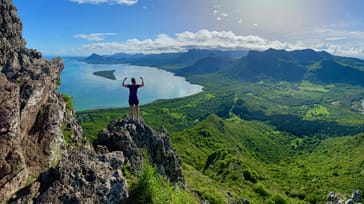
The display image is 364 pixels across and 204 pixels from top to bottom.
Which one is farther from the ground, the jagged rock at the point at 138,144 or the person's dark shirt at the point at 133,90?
the person's dark shirt at the point at 133,90

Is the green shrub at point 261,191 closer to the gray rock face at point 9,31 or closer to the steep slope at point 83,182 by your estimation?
the steep slope at point 83,182

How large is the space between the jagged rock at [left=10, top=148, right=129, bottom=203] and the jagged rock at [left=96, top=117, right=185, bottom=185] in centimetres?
585

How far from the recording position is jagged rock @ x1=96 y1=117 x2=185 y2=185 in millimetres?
25703

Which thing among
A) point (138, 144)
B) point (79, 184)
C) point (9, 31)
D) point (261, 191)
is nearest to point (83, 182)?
point (79, 184)

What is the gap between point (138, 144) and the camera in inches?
1179

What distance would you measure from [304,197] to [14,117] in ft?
346

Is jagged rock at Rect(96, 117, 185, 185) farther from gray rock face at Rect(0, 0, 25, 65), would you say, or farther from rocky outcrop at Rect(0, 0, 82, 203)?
gray rock face at Rect(0, 0, 25, 65)

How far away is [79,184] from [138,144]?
14.8 m

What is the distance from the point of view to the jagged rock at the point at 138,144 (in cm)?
2570

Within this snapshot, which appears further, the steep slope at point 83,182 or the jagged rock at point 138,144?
the jagged rock at point 138,144

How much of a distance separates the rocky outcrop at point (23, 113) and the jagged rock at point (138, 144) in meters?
2.98

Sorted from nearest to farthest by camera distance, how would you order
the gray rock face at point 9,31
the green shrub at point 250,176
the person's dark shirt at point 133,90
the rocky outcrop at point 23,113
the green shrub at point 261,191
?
the rocky outcrop at point 23,113
the gray rock face at point 9,31
the person's dark shirt at point 133,90
the green shrub at point 261,191
the green shrub at point 250,176

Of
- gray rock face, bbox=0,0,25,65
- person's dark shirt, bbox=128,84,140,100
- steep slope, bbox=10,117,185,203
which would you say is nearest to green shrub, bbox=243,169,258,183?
person's dark shirt, bbox=128,84,140,100

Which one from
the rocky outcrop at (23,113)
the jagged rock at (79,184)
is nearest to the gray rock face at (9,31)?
the rocky outcrop at (23,113)
